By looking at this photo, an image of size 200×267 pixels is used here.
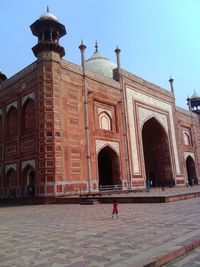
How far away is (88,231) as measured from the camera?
17.2ft

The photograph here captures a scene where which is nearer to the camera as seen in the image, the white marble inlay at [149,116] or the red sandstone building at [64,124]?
the red sandstone building at [64,124]

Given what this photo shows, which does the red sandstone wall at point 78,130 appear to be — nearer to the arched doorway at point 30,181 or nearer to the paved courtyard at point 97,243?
the arched doorway at point 30,181

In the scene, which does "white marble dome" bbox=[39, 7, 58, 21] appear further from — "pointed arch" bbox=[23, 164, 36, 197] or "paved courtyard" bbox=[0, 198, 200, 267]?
"paved courtyard" bbox=[0, 198, 200, 267]

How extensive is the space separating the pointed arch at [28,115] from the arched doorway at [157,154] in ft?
35.4

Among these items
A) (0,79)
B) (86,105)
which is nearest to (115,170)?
(86,105)

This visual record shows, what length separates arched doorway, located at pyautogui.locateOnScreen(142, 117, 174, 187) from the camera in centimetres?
2325

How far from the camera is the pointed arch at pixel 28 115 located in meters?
15.6

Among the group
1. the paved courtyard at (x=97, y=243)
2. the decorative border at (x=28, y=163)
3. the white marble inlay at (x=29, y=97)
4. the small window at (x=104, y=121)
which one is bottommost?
the paved courtyard at (x=97, y=243)

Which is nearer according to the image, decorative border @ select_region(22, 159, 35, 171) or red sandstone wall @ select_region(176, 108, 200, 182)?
decorative border @ select_region(22, 159, 35, 171)

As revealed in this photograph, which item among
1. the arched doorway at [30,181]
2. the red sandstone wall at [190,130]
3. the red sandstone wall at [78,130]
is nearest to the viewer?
the red sandstone wall at [78,130]

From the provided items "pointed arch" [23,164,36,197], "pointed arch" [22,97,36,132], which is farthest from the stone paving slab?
"pointed arch" [22,97,36,132]

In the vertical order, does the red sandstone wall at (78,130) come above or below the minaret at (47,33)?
below

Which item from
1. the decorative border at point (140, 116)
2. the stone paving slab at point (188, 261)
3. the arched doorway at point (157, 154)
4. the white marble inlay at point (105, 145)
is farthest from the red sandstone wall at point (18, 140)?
the stone paving slab at point (188, 261)

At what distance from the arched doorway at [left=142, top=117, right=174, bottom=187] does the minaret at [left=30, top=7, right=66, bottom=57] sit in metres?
10.5
